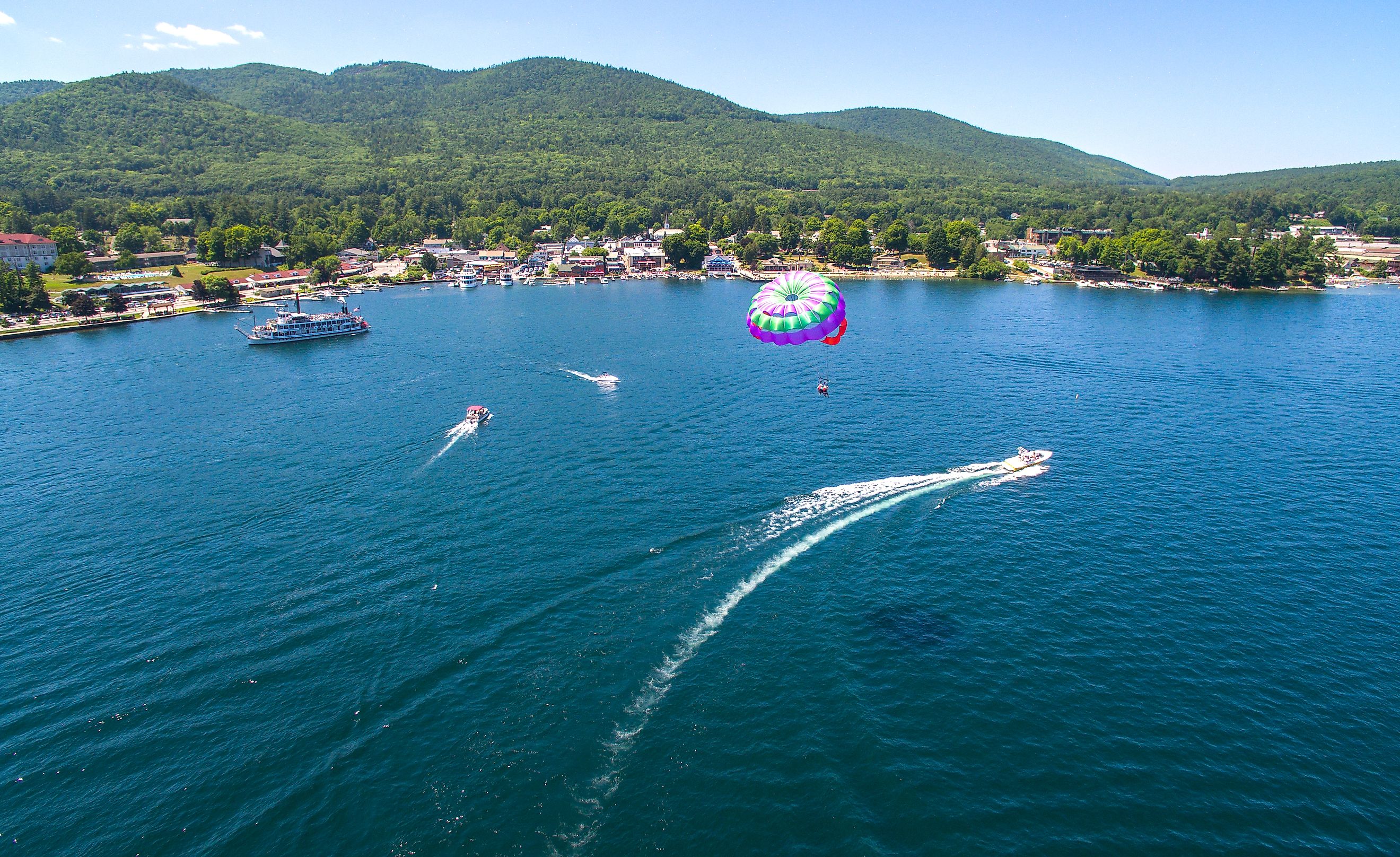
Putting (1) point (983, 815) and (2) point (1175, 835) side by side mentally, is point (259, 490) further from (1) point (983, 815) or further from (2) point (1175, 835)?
(2) point (1175, 835)

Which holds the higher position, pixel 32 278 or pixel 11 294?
pixel 32 278

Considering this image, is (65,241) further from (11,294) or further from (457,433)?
(457,433)

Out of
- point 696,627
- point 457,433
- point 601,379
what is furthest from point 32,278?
point 696,627

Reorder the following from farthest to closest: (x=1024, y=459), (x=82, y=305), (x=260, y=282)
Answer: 1. (x=260, y=282)
2. (x=82, y=305)
3. (x=1024, y=459)

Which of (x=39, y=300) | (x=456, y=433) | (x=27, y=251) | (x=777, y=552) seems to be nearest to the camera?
(x=777, y=552)

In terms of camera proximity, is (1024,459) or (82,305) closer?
(1024,459)

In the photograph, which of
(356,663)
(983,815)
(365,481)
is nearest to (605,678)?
(356,663)

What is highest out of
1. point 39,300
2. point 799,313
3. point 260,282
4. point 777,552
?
point 260,282
